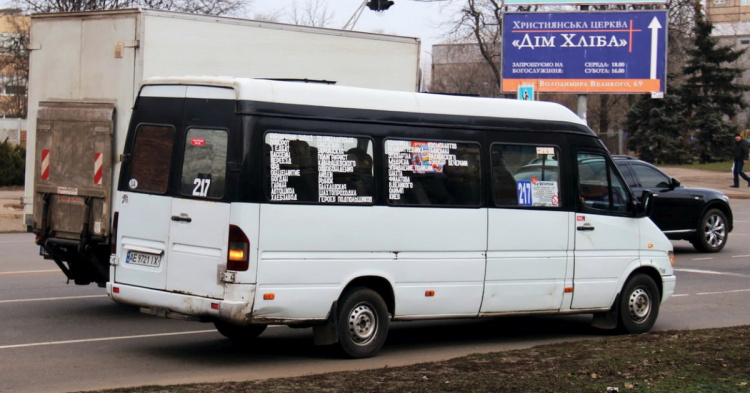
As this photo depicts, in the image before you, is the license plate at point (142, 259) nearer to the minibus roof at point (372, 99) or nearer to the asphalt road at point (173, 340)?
the asphalt road at point (173, 340)

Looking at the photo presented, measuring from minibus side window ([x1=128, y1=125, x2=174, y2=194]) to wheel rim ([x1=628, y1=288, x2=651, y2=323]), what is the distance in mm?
5102

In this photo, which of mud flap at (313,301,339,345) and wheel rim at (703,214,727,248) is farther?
wheel rim at (703,214,727,248)

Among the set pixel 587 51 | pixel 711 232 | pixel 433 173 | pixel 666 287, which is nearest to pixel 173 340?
pixel 433 173

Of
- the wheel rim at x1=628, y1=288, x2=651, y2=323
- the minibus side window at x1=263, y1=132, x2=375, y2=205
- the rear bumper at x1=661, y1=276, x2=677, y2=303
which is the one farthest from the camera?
the rear bumper at x1=661, y1=276, x2=677, y2=303

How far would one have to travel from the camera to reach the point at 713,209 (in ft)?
65.0

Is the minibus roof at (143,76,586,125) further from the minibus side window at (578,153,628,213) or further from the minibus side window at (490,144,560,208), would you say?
the minibus side window at (578,153,628,213)

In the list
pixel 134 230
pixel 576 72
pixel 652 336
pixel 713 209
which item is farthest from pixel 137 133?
pixel 576 72

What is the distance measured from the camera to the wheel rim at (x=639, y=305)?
1108 cm

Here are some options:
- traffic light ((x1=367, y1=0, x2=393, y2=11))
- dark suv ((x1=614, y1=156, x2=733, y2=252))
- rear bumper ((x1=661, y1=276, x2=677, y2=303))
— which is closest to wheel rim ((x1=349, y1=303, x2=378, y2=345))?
rear bumper ((x1=661, y1=276, x2=677, y2=303))

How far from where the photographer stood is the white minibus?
8.50m

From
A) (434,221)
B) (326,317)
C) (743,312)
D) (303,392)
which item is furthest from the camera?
(743,312)

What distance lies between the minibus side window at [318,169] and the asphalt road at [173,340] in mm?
1447

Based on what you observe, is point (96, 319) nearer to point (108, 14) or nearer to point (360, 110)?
point (108, 14)

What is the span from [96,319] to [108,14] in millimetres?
3282
